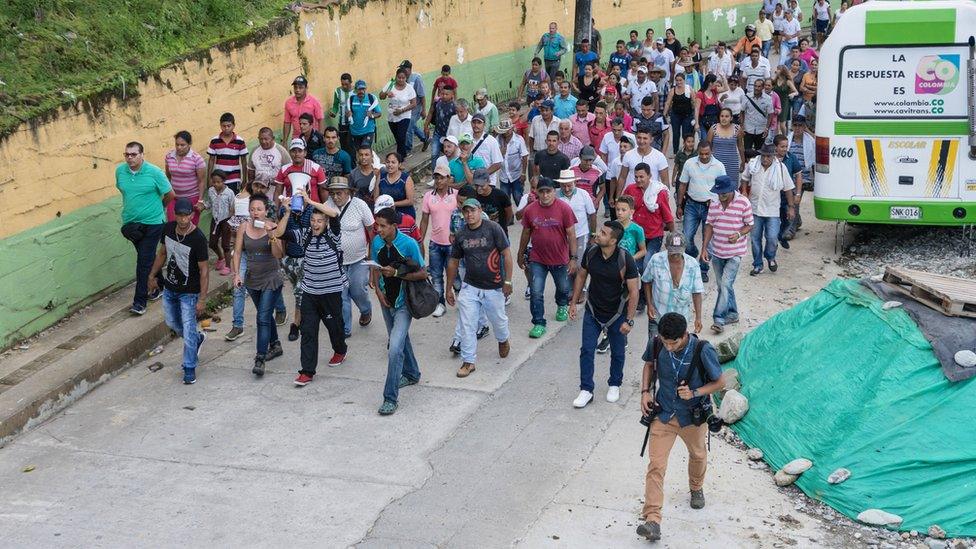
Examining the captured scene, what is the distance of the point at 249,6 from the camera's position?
16891 mm

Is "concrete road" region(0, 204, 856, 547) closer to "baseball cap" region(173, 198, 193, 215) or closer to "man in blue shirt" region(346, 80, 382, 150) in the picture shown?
"baseball cap" region(173, 198, 193, 215)

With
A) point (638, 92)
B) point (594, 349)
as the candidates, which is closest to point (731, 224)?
point (594, 349)

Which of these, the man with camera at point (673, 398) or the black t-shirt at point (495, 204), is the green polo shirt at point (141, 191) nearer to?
the black t-shirt at point (495, 204)

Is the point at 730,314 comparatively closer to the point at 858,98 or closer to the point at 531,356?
the point at 531,356

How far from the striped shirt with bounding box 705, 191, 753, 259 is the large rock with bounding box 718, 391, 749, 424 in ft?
7.83

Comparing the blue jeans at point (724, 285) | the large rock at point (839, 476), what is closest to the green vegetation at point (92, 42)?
the blue jeans at point (724, 285)

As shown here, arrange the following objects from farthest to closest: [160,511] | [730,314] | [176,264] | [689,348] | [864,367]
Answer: [730,314] → [176,264] → [864,367] → [160,511] → [689,348]

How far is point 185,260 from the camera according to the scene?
10805 millimetres

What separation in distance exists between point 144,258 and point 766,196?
690 cm

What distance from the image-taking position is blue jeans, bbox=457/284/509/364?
10930mm

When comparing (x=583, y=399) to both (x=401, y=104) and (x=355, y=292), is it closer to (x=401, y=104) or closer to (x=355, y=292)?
(x=355, y=292)

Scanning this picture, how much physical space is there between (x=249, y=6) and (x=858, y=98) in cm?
833

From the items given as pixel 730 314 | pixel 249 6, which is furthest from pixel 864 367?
pixel 249 6

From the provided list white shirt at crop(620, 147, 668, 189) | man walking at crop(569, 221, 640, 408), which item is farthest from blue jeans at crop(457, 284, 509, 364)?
white shirt at crop(620, 147, 668, 189)
